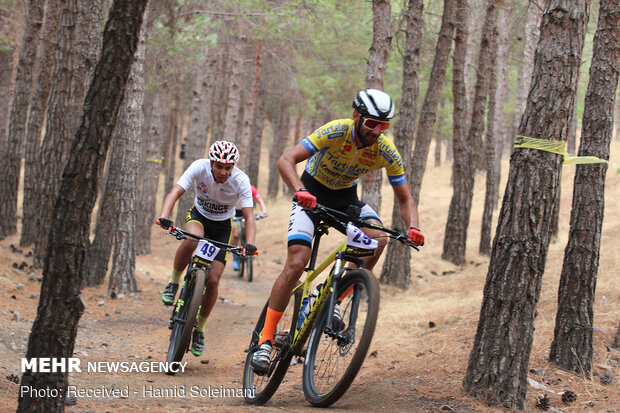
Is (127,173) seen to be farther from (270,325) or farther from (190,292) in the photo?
(270,325)

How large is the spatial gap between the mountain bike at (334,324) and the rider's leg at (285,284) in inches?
3.9

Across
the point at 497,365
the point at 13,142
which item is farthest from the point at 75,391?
the point at 13,142

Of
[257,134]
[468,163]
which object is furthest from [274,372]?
[257,134]

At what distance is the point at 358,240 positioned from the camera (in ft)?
17.5

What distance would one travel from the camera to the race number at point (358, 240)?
5.30m

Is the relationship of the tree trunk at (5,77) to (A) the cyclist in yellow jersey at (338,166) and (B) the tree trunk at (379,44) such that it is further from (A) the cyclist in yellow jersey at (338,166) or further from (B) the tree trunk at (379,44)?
(A) the cyclist in yellow jersey at (338,166)

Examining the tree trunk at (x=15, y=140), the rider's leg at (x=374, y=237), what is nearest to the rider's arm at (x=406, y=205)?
the rider's leg at (x=374, y=237)

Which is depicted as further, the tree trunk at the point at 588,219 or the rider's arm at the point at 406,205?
the tree trunk at the point at 588,219

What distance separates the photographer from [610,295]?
9406 millimetres

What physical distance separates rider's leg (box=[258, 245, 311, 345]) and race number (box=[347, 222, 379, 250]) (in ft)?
1.57

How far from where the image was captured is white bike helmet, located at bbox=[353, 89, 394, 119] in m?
5.33

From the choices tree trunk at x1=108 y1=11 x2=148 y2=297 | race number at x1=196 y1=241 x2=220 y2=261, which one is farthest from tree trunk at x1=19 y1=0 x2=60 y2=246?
race number at x1=196 y1=241 x2=220 y2=261

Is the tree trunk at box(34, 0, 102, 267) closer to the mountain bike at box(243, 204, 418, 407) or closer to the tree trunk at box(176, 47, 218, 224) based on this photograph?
the mountain bike at box(243, 204, 418, 407)

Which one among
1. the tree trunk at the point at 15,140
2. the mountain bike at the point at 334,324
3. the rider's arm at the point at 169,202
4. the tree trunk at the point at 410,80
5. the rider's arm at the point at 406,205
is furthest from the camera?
the tree trunk at the point at 15,140
